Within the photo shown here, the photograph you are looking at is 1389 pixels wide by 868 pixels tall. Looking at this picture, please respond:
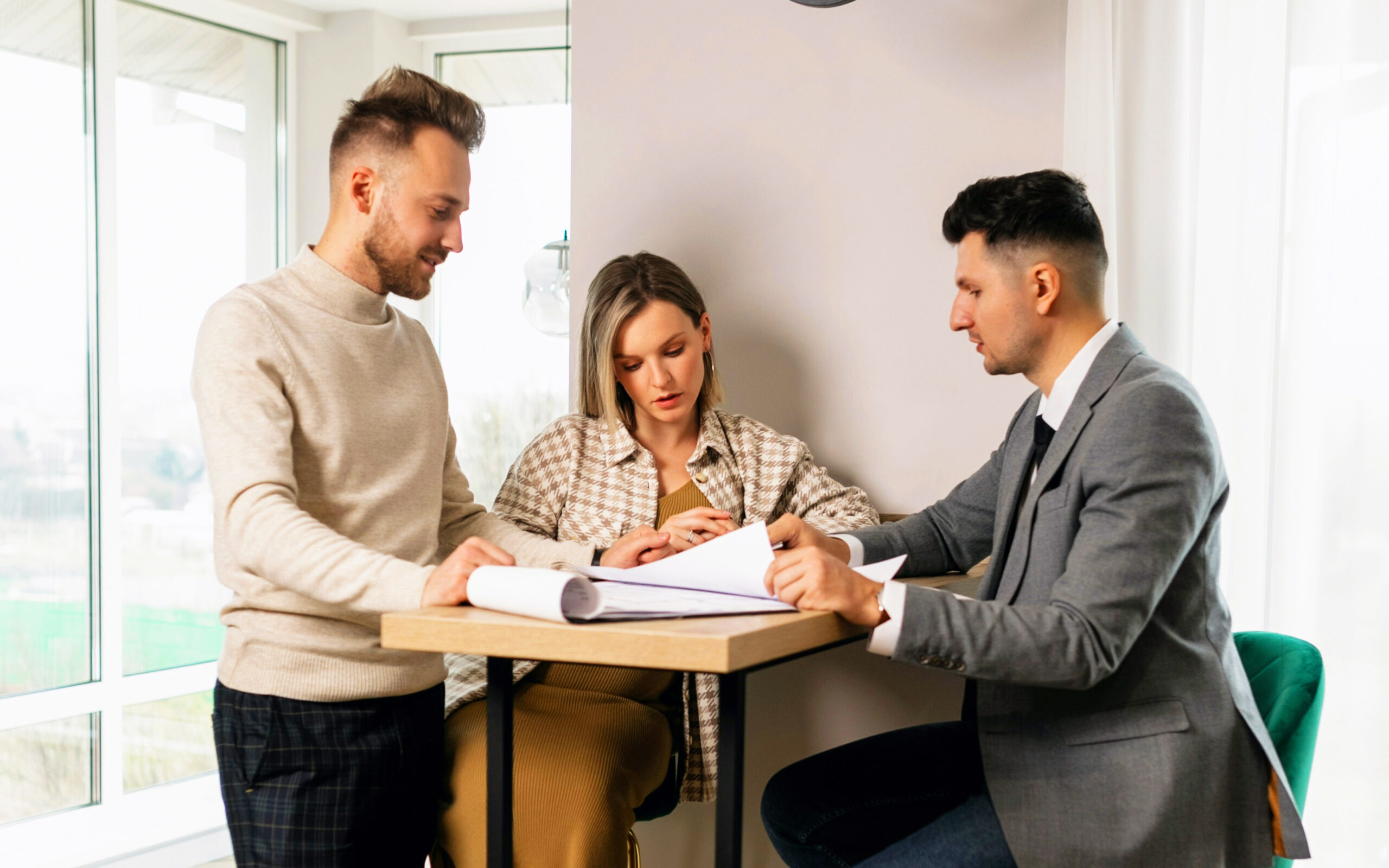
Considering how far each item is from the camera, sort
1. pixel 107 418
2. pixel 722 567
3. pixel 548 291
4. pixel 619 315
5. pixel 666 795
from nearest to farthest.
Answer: pixel 722 567
pixel 666 795
pixel 619 315
pixel 548 291
pixel 107 418

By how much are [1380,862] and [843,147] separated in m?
1.51

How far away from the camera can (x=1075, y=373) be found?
57.9 inches

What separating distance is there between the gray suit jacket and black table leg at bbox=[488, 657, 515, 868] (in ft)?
1.54

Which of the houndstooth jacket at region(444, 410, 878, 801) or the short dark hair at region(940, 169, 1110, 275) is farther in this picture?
the houndstooth jacket at region(444, 410, 878, 801)

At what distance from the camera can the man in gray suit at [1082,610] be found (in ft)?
3.98

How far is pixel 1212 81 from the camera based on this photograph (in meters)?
1.80

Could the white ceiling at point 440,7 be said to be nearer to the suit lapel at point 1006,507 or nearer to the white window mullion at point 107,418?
the white window mullion at point 107,418

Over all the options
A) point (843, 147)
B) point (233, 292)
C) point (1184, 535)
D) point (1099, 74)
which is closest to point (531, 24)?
point (843, 147)

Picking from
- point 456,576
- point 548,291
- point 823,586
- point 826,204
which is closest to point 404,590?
point 456,576

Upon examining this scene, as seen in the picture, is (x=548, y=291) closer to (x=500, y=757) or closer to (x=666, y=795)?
(x=666, y=795)

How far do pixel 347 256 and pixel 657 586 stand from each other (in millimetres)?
667

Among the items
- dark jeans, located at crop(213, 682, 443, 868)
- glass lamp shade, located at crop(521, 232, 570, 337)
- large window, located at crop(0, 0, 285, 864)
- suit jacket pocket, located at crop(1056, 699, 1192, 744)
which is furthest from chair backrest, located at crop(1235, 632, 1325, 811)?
large window, located at crop(0, 0, 285, 864)

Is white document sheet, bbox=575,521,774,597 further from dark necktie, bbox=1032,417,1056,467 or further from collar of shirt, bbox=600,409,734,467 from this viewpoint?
collar of shirt, bbox=600,409,734,467

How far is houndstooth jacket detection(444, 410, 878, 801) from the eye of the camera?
1963 millimetres
